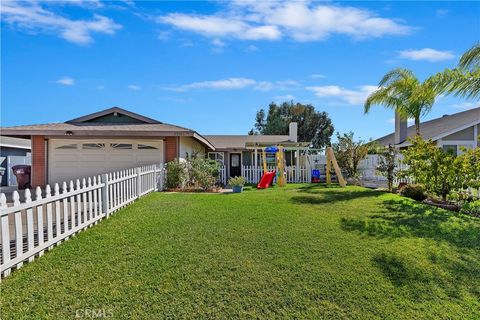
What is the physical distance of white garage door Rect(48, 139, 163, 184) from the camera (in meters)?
13.0

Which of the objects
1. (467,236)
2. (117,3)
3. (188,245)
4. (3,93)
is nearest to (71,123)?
(3,93)

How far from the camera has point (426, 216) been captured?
6934mm

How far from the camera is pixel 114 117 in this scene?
586 inches

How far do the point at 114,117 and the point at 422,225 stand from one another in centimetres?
1364

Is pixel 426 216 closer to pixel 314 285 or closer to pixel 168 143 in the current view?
pixel 314 285

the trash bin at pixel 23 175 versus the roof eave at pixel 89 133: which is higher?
the roof eave at pixel 89 133

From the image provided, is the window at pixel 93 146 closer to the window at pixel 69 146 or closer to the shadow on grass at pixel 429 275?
the window at pixel 69 146

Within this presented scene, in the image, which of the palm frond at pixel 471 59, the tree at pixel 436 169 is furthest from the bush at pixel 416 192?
the palm frond at pixel 471 59

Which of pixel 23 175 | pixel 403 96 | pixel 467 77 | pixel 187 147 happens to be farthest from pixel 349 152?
pixel 23 175

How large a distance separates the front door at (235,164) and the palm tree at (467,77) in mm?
15482

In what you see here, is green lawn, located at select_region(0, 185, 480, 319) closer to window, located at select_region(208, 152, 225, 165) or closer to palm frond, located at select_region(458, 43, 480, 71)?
palm frond, located at select_region(458, 43, 480, 71)

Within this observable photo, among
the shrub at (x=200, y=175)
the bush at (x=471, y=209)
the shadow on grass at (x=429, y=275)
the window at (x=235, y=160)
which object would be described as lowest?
the shadow on grass at (x=429, y=275)

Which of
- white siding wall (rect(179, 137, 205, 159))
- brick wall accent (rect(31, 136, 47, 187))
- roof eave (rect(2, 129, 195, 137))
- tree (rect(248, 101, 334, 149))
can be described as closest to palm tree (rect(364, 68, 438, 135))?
white siding wall (rect(179, 137, 205, 159))

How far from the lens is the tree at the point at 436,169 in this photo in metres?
8.91
